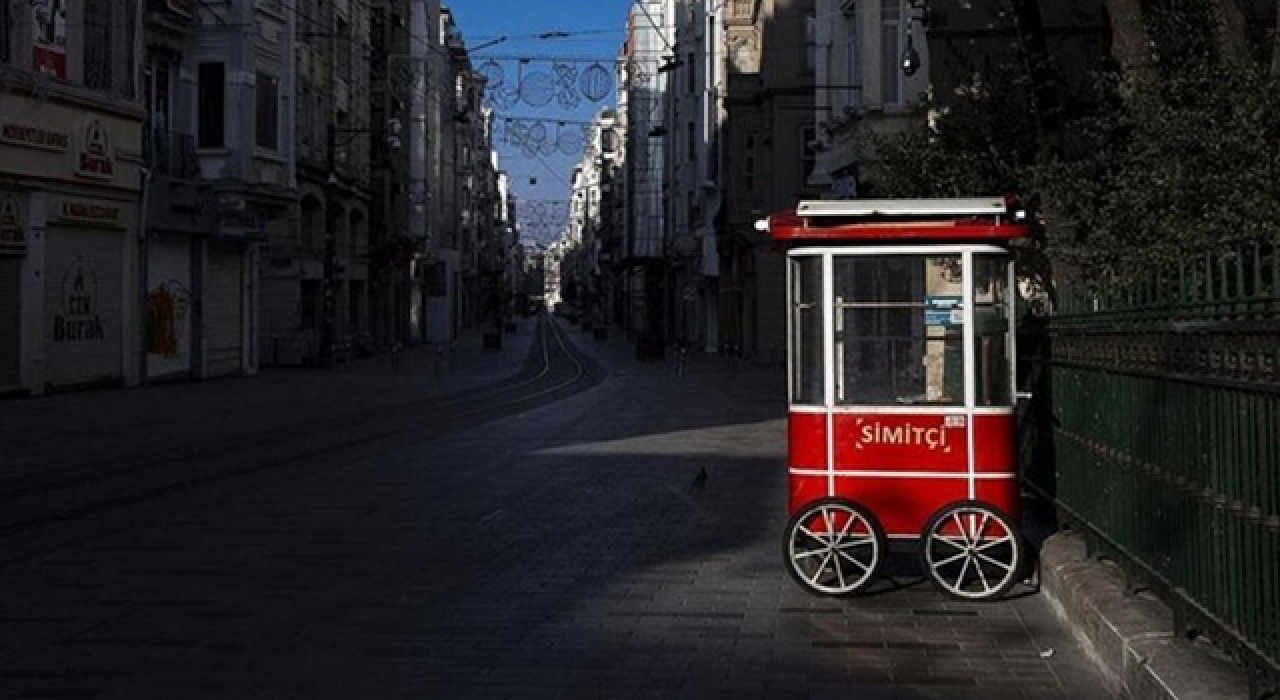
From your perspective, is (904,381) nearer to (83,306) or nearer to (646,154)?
(83,306)

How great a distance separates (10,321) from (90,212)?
11.7 feet

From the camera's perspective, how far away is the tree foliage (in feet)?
34.1

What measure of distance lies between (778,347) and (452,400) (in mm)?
20151

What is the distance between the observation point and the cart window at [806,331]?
993 centimetres

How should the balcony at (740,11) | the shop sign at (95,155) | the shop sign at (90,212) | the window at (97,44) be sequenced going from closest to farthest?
the shop sign at (90,212) → the shop sign at (95,155) → the window at (97,44) → the balcony at (740,11)

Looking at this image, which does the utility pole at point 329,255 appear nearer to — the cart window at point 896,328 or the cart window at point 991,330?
the cart window at point 896,328

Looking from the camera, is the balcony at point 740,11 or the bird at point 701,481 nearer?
the bird at point 701,481

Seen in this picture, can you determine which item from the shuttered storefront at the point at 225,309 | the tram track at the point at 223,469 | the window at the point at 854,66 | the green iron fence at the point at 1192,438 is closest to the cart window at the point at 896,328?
the green iron fence at the point at 1192,438

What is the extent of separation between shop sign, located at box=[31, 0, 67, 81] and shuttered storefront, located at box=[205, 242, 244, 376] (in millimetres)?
9110

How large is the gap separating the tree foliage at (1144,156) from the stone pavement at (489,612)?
9.61 ft

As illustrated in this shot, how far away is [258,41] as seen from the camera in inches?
1572

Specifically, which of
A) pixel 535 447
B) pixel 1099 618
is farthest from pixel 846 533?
pixel 535 447

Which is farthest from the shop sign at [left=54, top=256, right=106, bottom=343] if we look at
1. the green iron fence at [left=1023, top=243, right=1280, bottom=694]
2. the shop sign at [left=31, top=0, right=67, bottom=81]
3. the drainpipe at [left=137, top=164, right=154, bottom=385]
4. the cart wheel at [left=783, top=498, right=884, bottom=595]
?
the green iron fence at [left=1023, top=243, right=1280, bottom=694]

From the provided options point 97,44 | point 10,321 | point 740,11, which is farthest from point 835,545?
point 740,11
